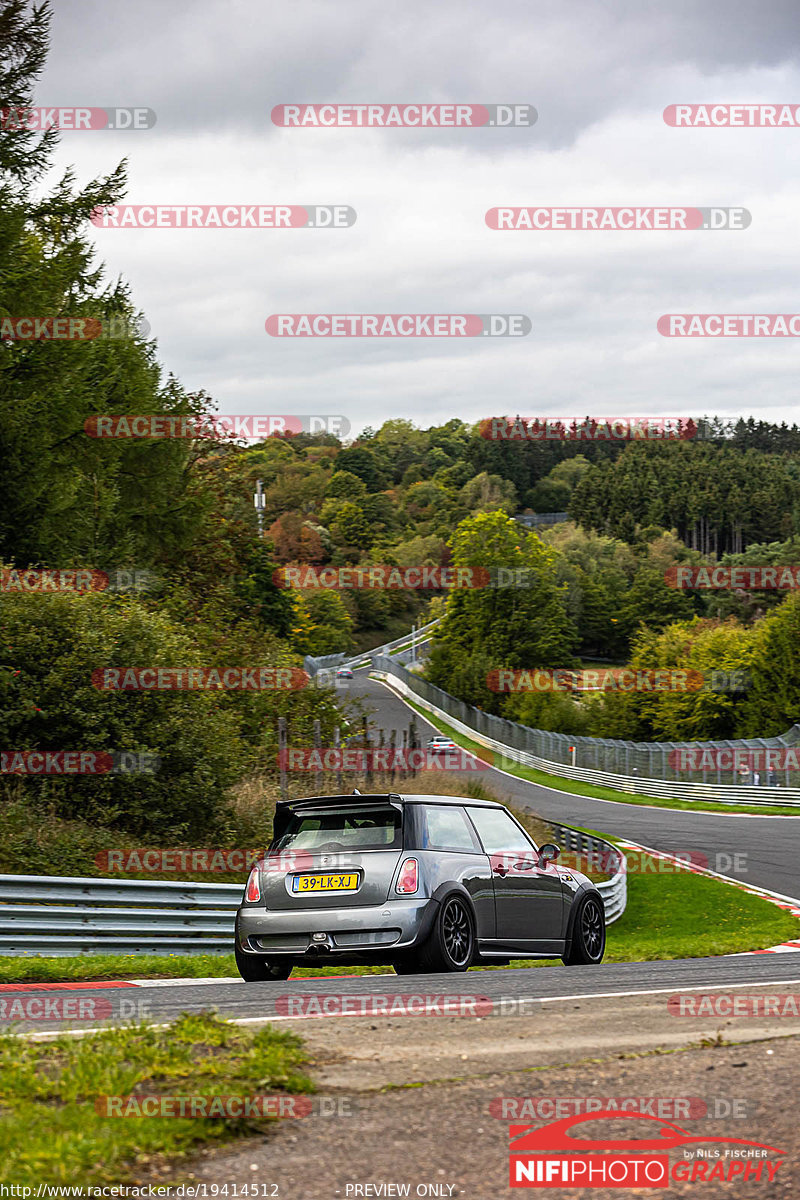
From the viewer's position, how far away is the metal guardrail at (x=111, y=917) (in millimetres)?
11883

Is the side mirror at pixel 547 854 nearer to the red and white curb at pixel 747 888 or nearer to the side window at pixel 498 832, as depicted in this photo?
the side window at pixel 498 832

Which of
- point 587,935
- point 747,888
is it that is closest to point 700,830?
point 747,888

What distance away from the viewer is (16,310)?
2455 centimetres

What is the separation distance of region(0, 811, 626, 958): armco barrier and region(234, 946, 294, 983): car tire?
2.90 metres

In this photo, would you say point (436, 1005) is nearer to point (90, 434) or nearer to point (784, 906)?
point (784, 906)

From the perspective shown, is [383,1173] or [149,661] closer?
[383,1173]

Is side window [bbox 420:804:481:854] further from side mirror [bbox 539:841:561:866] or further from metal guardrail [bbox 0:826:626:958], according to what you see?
metal guardrail [bbox 0:826:626:958]

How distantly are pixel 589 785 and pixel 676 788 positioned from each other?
7.01m

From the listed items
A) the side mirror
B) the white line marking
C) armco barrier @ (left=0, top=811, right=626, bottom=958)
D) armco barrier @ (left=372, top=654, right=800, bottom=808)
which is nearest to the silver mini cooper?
the side mirror

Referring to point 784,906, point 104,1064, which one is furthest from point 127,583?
point 104,1064

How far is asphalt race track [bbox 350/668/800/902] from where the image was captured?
29.0 meters

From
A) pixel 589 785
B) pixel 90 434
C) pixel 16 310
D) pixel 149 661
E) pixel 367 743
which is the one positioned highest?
pixel 16 310

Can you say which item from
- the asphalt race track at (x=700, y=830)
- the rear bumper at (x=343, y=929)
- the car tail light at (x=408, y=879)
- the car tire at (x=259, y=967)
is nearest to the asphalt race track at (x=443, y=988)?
the car tire at (x=259, y=967)

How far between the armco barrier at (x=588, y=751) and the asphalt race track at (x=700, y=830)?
2.66 meters
